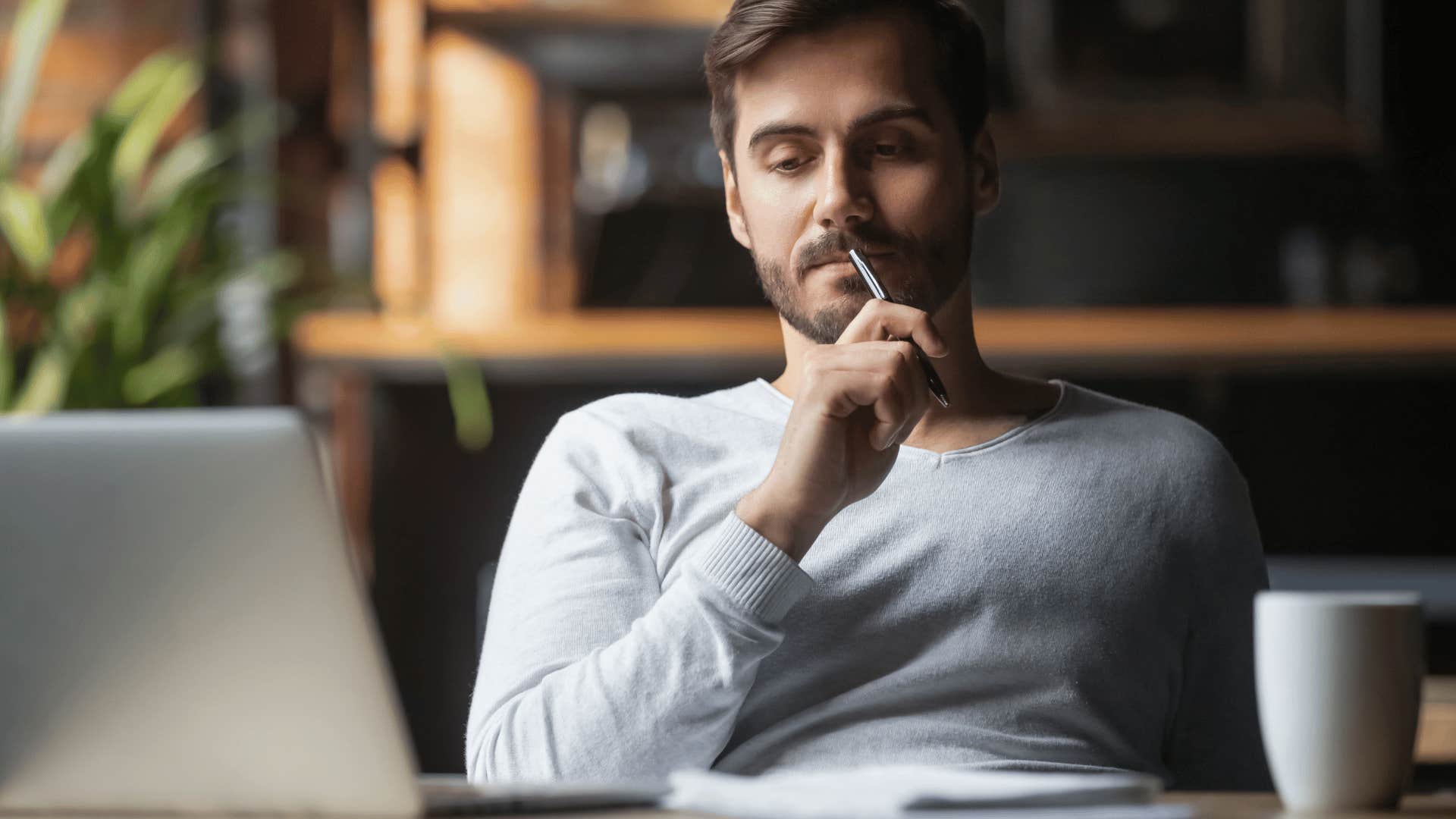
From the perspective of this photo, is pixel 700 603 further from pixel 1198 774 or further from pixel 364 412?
pixel 364 412

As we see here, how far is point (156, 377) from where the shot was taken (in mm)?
1963

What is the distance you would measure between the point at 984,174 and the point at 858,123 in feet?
0.53

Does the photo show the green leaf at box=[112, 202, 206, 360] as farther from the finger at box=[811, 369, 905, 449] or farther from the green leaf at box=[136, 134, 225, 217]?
the finger at box=[811, 369, 905, 449]

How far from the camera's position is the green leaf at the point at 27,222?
6.17 ft

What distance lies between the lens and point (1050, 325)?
239 cm

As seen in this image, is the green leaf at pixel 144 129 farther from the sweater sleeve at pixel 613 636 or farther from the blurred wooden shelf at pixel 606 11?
→ the sweater sleeve at pixel 613 636

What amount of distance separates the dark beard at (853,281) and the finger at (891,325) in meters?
0.10

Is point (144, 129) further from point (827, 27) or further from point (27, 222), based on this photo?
point (827, 27)

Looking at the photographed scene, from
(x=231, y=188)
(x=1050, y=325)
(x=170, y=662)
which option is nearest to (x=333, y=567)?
(x=170, y=662)

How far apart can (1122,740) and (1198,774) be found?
0.08 metres

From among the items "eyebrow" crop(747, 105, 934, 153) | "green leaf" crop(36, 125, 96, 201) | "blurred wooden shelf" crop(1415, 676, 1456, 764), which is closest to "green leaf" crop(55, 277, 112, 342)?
"green leaf" crop(36, 125, 96, 201)

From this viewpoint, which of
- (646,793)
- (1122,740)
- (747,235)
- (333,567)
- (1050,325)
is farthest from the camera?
(1050,325)

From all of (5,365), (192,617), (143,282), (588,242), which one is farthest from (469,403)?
(192,617)

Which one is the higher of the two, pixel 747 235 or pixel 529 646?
pixel 747 235
